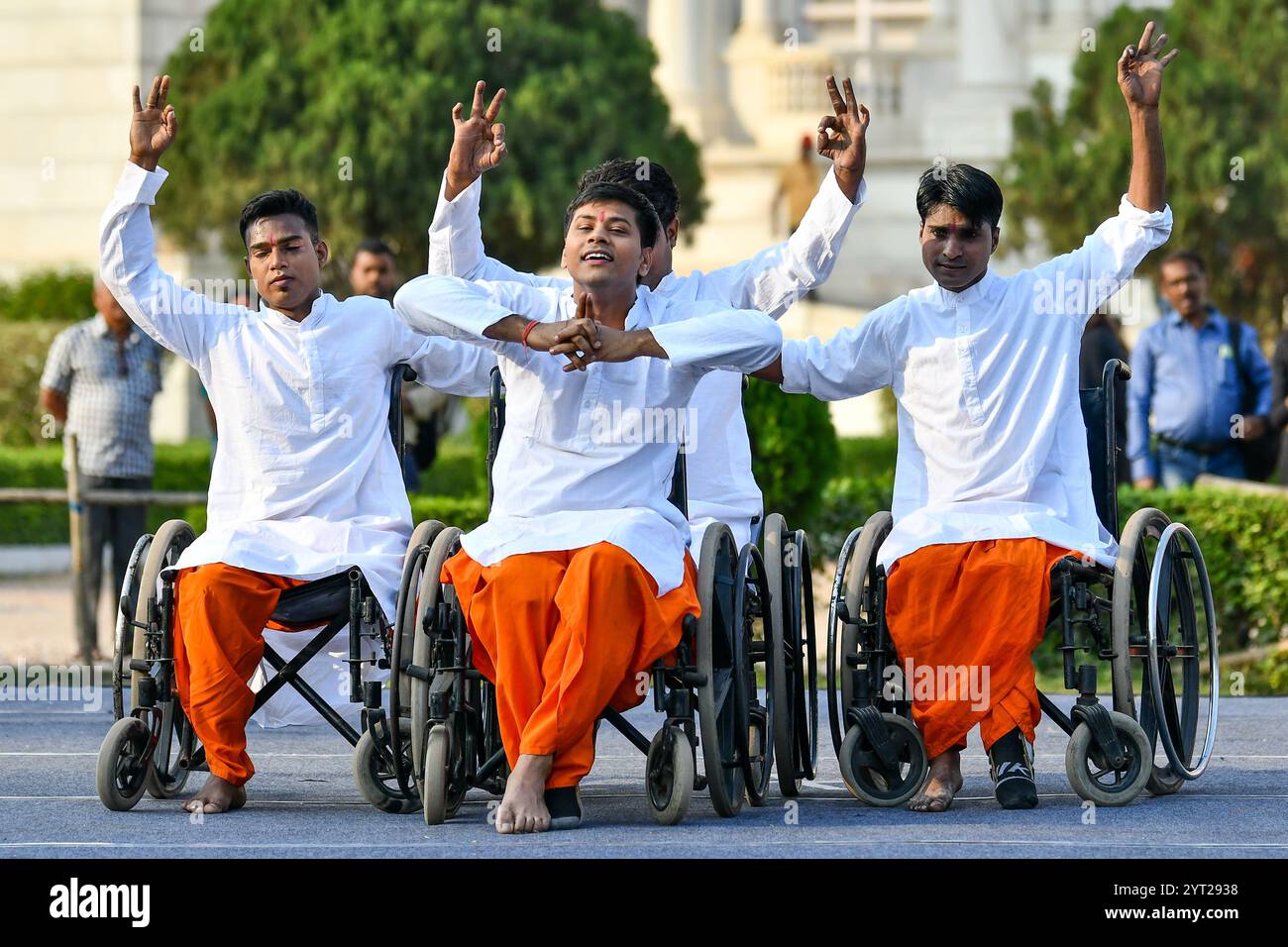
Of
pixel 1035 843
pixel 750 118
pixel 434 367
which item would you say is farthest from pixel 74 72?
pixel 1035 843

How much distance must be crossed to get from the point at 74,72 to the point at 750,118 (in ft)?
33.7

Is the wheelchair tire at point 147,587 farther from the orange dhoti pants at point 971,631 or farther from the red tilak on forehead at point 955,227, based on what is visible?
the red tilak on forehead at point 955,227

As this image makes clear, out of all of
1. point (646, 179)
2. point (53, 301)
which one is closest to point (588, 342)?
point (646, 179)

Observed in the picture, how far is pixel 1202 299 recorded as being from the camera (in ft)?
35.6

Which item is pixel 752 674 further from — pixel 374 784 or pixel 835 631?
pixel 374 784

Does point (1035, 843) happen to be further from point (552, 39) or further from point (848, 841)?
point (552, 39)

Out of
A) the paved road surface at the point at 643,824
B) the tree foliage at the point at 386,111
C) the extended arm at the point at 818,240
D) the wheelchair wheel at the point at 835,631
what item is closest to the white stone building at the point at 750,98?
the tree foliage at the point at 386,111

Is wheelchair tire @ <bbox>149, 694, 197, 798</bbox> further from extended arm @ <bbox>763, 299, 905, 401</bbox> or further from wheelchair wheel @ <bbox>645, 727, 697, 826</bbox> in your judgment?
extended arm @ <bbox>763, 299, 905, 401</bbox>

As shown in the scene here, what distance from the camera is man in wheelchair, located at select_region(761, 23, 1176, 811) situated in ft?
20.5

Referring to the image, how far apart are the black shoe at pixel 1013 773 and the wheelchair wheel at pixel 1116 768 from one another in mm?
108

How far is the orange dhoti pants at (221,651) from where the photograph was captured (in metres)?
6.13

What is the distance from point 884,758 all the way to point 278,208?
2119 millimetres

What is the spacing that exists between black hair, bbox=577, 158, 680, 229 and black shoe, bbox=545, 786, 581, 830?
1.72 m

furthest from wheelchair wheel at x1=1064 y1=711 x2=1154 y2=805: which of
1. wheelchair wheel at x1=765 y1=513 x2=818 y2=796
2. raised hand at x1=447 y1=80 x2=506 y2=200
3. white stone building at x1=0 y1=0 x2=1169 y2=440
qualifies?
white stone building at x1=0 y1=0 x2=1169 y2=440
